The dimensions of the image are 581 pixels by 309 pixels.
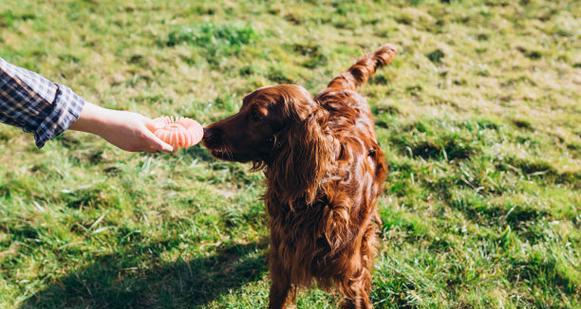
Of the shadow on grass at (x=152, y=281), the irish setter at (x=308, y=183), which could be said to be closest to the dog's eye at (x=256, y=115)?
the irish setter at (x=308, y=183)

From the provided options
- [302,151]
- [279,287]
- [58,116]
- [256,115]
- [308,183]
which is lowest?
[279,287]

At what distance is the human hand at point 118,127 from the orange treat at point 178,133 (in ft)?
0.45

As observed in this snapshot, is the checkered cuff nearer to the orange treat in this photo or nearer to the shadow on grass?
the orange treat

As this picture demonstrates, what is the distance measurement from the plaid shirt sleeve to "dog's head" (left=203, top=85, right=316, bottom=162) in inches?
25.2

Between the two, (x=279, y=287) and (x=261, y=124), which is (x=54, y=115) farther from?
(x=279, y=287)

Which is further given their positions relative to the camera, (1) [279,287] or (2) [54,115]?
(1) [279,287]

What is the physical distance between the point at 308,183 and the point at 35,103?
1.18 m

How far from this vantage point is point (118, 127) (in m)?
2.09

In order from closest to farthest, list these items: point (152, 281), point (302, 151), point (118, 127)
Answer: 1. point (118, 127)
2. point (302, 151)
3. point (152, 281)

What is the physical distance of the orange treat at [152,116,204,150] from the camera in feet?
7.47

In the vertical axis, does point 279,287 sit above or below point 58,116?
below

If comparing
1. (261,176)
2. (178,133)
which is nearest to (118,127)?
(178,133)

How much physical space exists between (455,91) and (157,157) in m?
2.93

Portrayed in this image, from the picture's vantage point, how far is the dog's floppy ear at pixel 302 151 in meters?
2.28
